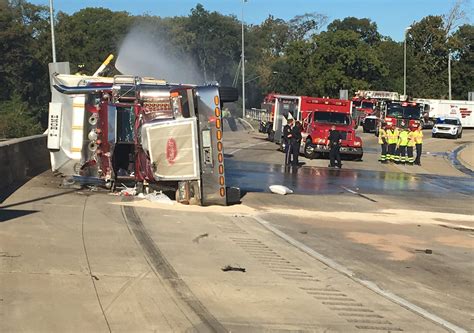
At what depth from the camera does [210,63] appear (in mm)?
97625

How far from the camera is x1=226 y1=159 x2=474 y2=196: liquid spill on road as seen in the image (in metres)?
17.8

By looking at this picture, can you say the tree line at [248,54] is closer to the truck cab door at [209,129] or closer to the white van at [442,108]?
the white van at [442,108]

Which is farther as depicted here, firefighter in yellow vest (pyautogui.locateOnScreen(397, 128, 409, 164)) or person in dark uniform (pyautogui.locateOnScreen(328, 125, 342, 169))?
firefighter in yellow vest (pyautogui.locateOnScreen(397, 128, 409, 164))

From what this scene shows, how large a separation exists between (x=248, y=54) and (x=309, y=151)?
89.7 metres

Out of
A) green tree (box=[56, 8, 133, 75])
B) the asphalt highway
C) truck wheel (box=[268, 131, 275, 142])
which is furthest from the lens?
green tree (box=[56, 8, 133, 75])

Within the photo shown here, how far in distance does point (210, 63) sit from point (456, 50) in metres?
37.9

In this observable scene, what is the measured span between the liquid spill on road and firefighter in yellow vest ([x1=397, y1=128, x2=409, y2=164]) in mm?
4336

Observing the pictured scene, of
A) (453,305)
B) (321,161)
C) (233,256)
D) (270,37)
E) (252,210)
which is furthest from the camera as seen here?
(270,37)

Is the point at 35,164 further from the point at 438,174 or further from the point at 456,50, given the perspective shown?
the point at 456,50

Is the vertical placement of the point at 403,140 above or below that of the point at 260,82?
below

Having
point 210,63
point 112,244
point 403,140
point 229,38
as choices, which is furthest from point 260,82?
point 112,244

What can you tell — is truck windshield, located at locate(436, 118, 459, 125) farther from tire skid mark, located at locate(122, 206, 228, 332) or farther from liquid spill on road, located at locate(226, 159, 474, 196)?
tire skid mark, located at locate(122, 206, 228, 332)

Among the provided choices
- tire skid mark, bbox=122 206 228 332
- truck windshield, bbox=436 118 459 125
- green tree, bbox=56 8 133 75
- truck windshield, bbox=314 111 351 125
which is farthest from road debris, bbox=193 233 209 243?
truck windshield, bbox=436 118 459 125

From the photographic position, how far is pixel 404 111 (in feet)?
135
